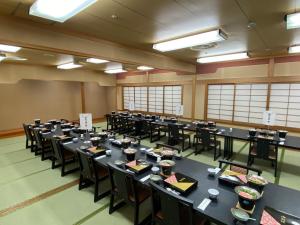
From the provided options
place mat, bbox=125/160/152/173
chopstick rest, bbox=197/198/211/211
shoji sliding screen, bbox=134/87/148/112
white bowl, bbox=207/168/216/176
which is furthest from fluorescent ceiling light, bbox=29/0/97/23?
shoji sliding screen, bbox=134/87/148/112

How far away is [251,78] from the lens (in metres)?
6.25

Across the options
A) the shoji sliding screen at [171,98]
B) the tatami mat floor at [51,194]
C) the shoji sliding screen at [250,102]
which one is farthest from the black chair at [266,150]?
the shoji sliding screen at [171,98]

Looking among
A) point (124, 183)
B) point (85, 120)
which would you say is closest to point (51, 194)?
point (85, 120)

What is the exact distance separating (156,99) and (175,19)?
23.1ft

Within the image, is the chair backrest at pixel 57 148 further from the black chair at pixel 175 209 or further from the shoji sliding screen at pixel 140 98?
the shoji sliding screen at pixel 140 98

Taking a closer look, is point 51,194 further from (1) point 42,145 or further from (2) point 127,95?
(2) point 127,95

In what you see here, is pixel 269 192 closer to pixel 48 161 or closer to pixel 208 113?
pixel 48 161

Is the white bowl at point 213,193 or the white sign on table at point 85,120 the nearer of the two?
the white bowl at point 213,193

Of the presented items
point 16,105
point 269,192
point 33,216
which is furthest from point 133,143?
point 16,105

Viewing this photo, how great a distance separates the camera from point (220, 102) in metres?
7.34

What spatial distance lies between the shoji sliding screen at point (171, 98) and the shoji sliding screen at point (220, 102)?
159 cm

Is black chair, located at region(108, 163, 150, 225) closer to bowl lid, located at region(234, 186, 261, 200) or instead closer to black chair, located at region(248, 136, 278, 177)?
bowl lid, located at region(234, 186, 261, 200)

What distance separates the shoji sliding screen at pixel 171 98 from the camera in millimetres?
8746

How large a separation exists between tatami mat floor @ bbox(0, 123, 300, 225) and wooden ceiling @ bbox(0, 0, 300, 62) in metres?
3.05
